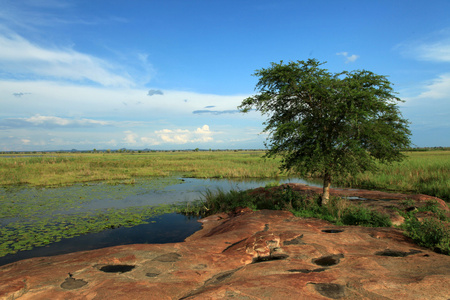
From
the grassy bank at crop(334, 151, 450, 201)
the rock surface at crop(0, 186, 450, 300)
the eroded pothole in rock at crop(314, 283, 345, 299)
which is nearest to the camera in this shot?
the eroded pothole in rock at crop(314, 283, 345, 299)

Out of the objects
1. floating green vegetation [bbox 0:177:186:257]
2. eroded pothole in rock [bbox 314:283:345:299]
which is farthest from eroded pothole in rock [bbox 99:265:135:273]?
floating green vegetation [bbox 0:177:186:257]

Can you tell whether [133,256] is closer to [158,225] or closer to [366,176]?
[158,225]

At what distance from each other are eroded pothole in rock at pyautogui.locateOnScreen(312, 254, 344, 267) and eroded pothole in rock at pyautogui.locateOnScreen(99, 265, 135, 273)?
12.6 ft

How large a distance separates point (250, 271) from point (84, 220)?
11786 mm

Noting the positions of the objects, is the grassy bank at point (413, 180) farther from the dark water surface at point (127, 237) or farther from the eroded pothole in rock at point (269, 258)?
the eroded pothole in rock at point (269, 258)

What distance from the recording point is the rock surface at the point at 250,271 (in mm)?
3846

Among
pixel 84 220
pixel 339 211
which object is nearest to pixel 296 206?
pixel 339 211

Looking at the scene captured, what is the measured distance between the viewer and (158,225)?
13.2m

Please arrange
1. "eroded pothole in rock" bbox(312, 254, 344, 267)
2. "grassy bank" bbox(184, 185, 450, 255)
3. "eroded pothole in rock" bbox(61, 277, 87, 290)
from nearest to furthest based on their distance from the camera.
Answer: "eroded pothole in rock" bbox(61, 277, 87, 290), "eroded pothole in rock" bbox(312, 254, 344, 267), "grassy bank" bbox(184, 185, 450, 255)

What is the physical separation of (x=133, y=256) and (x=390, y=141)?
1143cm

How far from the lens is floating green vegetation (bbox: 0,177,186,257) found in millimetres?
10969

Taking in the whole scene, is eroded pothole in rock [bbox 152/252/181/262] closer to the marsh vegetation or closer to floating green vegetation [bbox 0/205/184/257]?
the marsh vegetation

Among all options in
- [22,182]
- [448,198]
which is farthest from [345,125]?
[22,182]

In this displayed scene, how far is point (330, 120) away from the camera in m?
11.1
